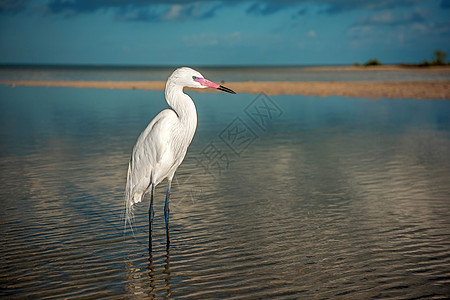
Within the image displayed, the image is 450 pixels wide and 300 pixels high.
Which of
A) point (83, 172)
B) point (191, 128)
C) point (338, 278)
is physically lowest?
point (338, 278)

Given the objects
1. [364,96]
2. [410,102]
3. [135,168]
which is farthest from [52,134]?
[364,96]

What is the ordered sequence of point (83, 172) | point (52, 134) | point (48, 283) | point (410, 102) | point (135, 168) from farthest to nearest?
point (410, 102), point (52, 134), point (83, 172), point (135, 168), point (48, 283)

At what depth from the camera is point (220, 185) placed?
24.8 feet

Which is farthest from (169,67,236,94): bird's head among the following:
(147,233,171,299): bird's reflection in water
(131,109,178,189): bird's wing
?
(147,233,171,299): bird's reflection in water

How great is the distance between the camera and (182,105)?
16.4ft

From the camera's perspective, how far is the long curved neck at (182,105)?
501cm

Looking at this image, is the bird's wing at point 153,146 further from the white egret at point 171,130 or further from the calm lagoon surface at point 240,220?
the calm lagoon surface at point 240,220

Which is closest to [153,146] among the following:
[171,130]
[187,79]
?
[171,130]

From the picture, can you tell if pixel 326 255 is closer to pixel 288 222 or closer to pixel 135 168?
pixel 288 222

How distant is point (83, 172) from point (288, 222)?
3.90 meters

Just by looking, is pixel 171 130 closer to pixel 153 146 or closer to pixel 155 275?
pixel 153 146

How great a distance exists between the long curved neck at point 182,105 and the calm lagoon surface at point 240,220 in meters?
1.28

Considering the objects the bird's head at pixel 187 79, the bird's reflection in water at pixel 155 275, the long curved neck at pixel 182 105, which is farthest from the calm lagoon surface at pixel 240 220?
the bird's head at pixel 187 79

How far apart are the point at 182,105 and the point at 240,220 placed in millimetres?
1671
